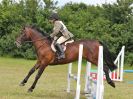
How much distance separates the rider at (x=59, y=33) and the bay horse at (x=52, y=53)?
0.22 meters

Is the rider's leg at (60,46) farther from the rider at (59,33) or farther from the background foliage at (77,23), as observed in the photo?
the background foliage at (77,23)

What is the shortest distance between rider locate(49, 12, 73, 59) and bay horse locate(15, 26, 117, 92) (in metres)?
0.22

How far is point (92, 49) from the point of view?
12.5 m

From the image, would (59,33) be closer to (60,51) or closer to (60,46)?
(60,46)

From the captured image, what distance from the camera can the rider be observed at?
1223cm

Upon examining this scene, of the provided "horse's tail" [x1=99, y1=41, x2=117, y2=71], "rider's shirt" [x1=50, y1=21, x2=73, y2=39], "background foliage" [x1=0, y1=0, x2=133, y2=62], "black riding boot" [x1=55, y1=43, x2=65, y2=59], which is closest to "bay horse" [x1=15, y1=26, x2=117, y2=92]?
"horse's tail" [x1=99, y1=41, x2=117, y2=71]

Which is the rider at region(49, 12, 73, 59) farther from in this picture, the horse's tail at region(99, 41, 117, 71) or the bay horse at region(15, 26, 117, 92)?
the horse's tail at region(99, 41, 117, 71)

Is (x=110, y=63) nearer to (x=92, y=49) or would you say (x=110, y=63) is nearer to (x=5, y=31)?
(x=92, y=49)

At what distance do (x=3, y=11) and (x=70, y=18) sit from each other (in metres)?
5.67

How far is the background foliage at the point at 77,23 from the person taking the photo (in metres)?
33.6

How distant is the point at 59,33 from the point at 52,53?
0.61 meters

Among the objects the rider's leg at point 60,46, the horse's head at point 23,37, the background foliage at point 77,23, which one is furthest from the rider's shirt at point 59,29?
the background foliage at point 77,23

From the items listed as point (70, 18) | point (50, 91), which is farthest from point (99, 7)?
point (50, 91)

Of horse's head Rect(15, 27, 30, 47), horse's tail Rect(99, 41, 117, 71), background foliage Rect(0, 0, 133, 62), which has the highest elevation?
background foliage Rect(0, 0, 133, 62)
